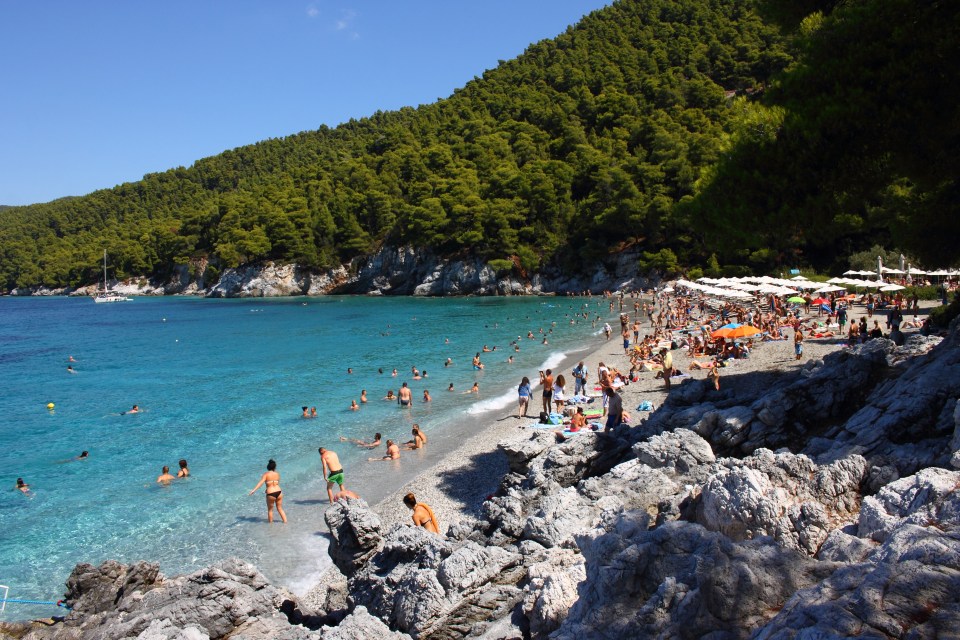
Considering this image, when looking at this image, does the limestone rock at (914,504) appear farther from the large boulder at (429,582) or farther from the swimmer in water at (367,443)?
the swimmer in water at (367,443)

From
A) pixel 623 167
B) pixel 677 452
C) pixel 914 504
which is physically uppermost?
pixel 623 167

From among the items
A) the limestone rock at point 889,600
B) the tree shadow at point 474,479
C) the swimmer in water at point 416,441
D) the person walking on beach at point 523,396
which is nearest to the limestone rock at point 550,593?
the limestone rock at point 889,600

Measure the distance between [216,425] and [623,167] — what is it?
55.9 m

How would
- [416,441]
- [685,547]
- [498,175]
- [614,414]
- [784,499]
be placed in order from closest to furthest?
1. [685,547]
2. [784,499]
3. [614,414]
4. [416,441]
5. [498,175]

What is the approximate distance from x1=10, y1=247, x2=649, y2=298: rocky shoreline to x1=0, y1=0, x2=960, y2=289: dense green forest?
1.81 metres

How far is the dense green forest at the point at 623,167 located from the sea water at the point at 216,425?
9297mm

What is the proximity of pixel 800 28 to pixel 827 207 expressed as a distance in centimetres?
414

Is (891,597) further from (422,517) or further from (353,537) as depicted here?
(422,517)

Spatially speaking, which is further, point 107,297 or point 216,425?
point 107,297

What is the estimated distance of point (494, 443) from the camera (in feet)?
47.2

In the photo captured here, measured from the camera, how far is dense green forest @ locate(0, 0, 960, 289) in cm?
875

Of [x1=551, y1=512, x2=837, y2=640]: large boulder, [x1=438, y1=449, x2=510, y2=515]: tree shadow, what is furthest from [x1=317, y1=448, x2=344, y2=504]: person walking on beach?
[x1=551, y1=512, x2=837, y2=640]: large boulder

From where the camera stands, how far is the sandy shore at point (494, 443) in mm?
10930

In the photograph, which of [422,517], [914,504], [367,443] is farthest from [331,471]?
[914,504]
